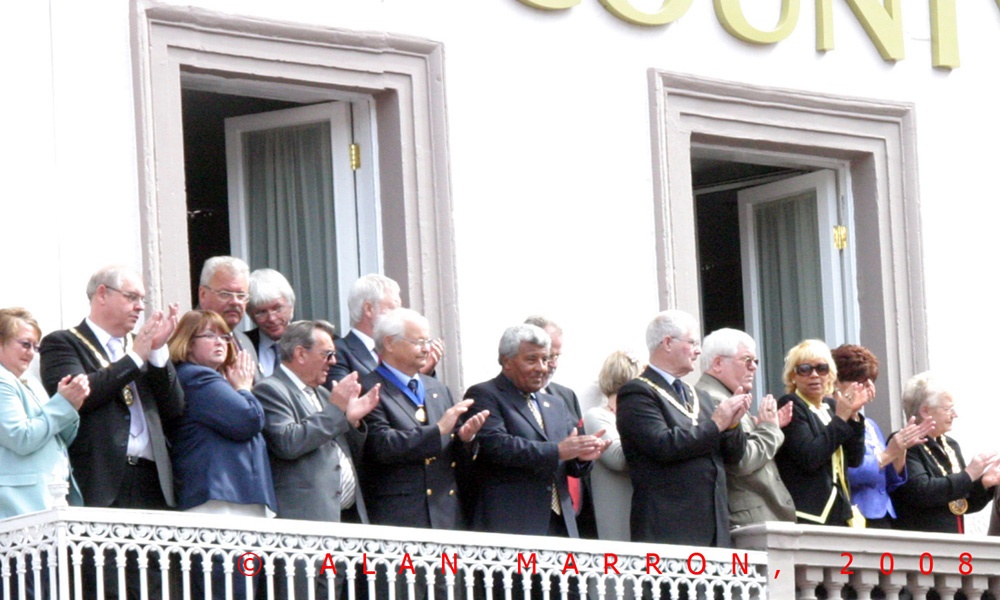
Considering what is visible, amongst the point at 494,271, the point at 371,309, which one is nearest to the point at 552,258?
the point at 494,271

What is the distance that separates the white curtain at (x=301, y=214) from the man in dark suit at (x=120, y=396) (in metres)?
2.15

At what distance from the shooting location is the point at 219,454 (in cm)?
942

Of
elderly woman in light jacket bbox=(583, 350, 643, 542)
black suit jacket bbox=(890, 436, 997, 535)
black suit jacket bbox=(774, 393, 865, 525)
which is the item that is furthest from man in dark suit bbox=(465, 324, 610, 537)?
black suit jacket bbox=(890, 436, 997, 535)

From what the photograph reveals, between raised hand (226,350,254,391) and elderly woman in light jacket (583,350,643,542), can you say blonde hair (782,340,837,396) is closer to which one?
elderly woman in light jacket (583,350,643,542)

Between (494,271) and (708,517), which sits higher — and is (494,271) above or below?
above

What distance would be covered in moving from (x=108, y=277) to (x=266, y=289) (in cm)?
107

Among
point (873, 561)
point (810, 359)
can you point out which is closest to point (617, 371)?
point (810, 359)

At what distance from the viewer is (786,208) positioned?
1364 cm

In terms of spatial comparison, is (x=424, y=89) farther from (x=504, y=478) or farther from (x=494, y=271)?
(x=504, y=478)

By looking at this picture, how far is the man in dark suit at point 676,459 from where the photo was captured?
10.2 metres

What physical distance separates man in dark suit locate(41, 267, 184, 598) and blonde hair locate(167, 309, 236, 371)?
0.18 m

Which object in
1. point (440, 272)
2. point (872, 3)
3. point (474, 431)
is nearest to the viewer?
point (474, 431)

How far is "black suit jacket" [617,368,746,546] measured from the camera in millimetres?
10258

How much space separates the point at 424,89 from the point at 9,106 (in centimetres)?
216
